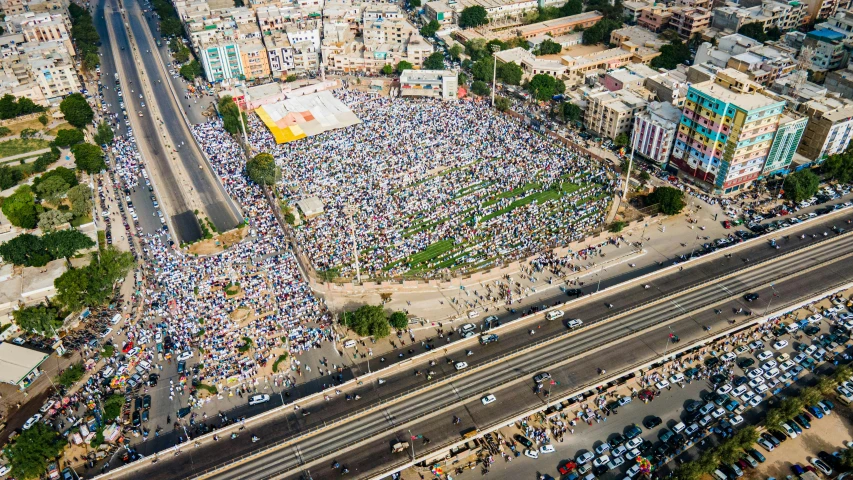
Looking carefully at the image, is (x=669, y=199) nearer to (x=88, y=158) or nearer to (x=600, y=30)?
(x=600, y=30)

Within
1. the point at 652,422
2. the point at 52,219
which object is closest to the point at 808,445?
the point at 652,422

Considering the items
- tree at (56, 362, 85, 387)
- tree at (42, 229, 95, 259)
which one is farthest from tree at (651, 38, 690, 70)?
tree at (56, 362, 85, 387)

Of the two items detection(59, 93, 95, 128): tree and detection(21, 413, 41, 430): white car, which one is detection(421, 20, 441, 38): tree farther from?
detection(21, 413, 41, 430): white car

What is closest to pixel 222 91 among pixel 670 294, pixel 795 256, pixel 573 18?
pixel 573 18

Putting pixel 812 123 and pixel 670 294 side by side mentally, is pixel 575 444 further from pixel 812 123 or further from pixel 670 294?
pixel 812 123

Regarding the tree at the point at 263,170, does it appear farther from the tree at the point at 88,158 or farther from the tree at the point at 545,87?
the tree at the point at 545,87

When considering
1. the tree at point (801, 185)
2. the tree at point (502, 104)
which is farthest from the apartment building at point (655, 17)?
the tree at point (801, 185)

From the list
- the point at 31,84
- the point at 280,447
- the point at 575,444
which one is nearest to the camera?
the point at 280,447

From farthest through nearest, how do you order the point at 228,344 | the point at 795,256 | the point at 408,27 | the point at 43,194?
the point at 408,27 < the point at 43,194 < the point at 795,256 < the point at 228,344
